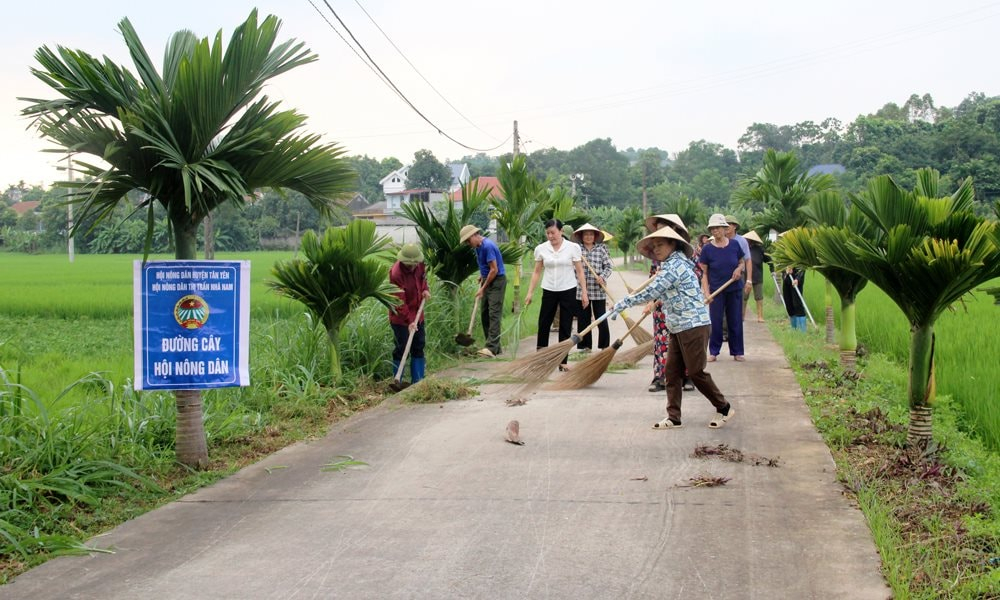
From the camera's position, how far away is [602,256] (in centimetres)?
1168

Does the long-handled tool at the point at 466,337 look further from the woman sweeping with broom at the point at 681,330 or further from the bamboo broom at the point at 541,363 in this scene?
the woman sweeping with broom at the point at 681,330

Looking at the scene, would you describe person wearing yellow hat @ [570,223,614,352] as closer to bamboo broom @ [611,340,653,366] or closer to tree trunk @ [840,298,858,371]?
bamboo broom @ [611,340,653,366]

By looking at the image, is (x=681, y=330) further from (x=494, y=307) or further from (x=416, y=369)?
(x=494, y=307)

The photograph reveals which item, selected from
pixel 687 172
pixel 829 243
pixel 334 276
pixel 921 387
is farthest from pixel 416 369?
pixel 687 172

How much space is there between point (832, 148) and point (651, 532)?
84.0 metres

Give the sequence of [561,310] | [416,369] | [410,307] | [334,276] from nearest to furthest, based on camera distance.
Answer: [334,276], [410,307], [416,369], [561,310]

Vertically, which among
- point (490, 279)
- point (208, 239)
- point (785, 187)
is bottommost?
point (490, 279)

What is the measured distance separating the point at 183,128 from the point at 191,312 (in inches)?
47.5

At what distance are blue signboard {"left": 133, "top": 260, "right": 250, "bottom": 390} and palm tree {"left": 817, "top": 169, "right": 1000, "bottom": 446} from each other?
4.21 metres

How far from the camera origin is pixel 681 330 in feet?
24.2

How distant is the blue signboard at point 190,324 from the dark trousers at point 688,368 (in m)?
3.23

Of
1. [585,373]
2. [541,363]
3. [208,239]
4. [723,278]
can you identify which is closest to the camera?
[541,363]

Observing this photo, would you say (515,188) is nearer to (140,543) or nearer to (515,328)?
(515,328)

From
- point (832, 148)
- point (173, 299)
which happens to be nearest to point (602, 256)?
point (173, 299)
